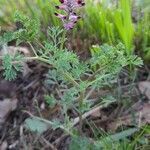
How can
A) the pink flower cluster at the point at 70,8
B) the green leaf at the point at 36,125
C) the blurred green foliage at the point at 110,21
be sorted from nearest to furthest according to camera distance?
the pink flower cluster at the point at 70,8 < the green leaf at the point at 36,125 < the blurred green foliage at the point at 110,21

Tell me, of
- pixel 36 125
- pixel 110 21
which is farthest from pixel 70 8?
pixel 110 21

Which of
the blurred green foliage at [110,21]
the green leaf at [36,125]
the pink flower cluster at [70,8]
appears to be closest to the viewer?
the pink flower cluster at [70,8]

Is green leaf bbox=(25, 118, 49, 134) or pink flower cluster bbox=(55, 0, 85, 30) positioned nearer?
pink flower cluster bbox=(55, 0, 85, 30)

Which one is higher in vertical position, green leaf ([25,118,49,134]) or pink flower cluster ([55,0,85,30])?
pink flower cluster ([55,0,85,30])

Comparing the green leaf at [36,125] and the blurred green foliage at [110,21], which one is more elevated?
the blurred green foliage at [110,21]

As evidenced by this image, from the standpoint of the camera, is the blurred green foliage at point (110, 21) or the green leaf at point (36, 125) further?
the blurred green foliage at point (110, 21)

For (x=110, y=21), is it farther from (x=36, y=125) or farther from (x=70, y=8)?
(x=70, y=8)

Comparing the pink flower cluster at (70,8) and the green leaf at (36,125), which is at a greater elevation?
the pink flower cluster at (70,8)

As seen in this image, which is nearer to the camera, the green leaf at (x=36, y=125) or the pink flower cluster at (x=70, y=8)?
the pink flower cluster at (x=70, y=8)

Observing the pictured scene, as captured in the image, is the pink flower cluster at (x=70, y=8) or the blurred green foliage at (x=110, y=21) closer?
A: the pink flower cluster at (x=70, y=8)

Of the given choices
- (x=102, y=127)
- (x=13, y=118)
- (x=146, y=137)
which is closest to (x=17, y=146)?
(x=13, y=118)

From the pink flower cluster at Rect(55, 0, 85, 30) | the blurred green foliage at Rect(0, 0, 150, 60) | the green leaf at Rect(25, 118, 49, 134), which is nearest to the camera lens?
the pink flower cluster at Rect(55, 0, 85, 30)

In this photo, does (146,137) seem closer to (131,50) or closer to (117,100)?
(117,100)
